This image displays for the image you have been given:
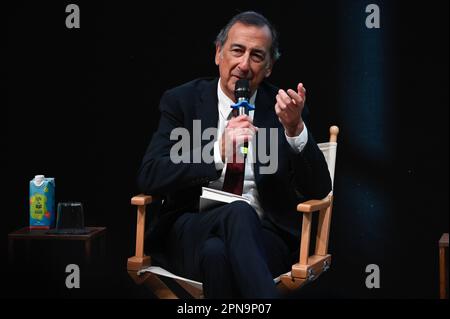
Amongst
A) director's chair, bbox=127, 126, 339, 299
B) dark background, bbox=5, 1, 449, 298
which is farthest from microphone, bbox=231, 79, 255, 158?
dark background, bbox=5, 1, 449, 298

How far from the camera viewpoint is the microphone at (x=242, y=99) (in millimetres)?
2627

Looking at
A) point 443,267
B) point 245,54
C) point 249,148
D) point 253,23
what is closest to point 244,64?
point 245,54

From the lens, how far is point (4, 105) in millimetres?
3744

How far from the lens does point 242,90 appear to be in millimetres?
2697

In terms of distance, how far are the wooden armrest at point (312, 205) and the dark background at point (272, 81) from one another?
76 centimetres

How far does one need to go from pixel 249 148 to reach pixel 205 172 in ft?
0.99

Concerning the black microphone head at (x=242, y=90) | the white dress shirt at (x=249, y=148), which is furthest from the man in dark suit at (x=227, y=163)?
the black microphone head at (x=242, y=90)

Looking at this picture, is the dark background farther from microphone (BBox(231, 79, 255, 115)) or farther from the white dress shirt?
microphone (BBox(231, 79, 255, 115))

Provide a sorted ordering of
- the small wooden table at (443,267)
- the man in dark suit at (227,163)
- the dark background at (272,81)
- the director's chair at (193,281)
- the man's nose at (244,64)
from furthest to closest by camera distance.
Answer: the dark background at (272,81)
the small wooden table at (443,267)
the man's nose at (244,64)
the director's chair at (193,281)
the man in dark suit at (227,163)

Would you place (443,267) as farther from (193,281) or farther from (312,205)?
(193,281)

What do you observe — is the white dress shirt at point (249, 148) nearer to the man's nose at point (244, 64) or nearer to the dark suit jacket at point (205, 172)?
the dark suit jacket at point (205, 172)

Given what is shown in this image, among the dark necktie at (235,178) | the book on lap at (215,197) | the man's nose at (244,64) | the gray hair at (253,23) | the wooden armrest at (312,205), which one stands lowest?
the wooden armrest at (312,205)

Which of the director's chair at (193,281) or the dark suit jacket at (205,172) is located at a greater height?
the dark suit jacket at (205,172)

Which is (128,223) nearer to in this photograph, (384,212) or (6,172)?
(6,172)
